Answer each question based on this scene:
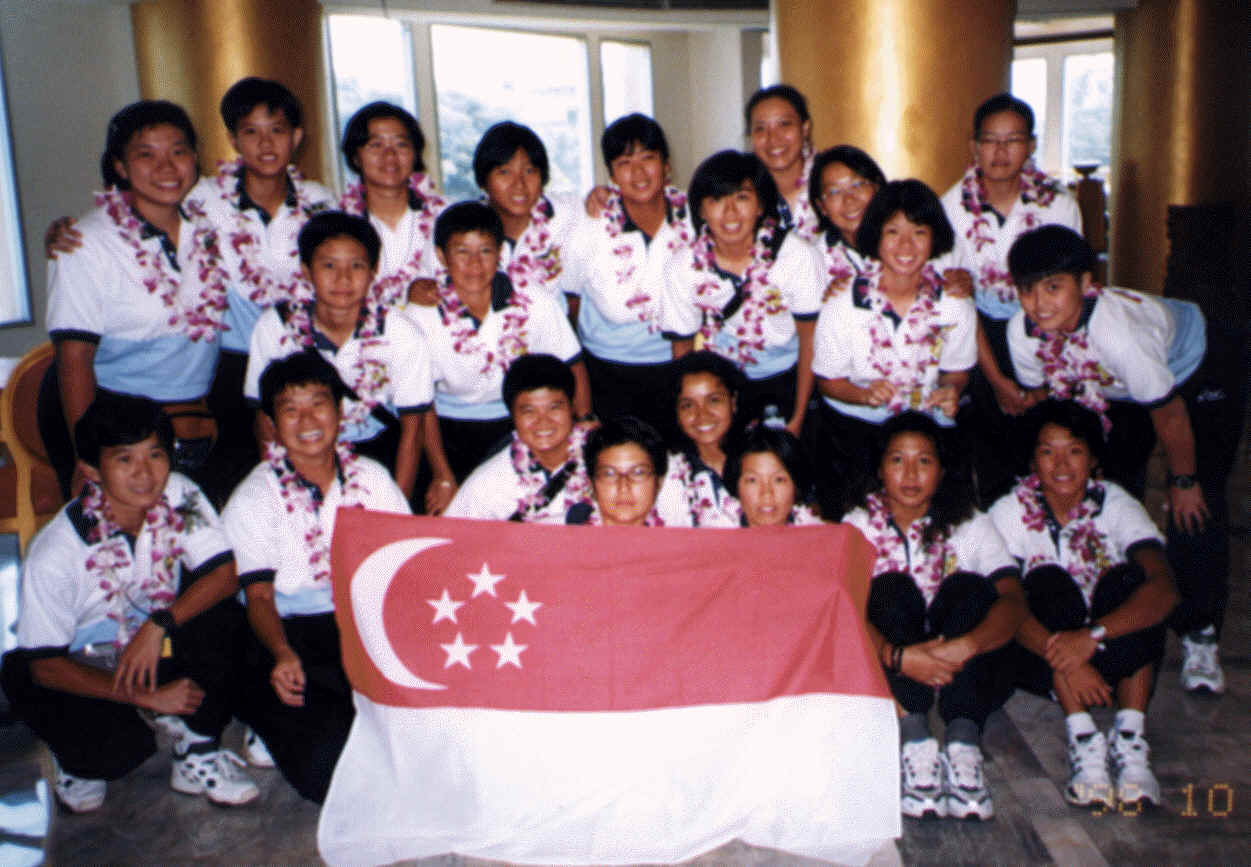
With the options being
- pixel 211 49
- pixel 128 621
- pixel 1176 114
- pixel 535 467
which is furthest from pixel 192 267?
pixel 1176 114

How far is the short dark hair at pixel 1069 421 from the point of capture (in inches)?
150

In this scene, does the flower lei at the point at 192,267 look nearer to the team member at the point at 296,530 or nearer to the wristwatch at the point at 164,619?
the team member at the point at 296,530

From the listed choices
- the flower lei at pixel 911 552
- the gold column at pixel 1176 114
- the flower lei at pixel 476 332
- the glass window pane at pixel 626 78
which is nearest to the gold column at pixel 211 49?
the flower lei at pixel 476 332

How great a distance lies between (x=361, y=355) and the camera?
4164 millimetres

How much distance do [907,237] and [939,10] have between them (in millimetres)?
2211

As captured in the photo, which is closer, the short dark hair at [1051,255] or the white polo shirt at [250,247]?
the short dark hair at [1051,255]

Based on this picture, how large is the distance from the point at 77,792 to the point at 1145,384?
3.79m

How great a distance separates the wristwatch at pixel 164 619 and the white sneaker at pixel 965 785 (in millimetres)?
2441

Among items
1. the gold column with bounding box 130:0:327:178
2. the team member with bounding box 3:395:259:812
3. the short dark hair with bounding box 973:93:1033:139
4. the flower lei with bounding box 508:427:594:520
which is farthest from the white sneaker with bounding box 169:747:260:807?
the gold column with bounding box 130:0:327:178

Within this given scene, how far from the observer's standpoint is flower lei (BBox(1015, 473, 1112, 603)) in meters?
3.81

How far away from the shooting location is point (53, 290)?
434cm

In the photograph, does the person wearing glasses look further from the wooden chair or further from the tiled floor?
the wooden chair

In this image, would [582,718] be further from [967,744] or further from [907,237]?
[907,237]

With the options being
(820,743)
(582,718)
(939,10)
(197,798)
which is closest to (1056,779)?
(820,743)
